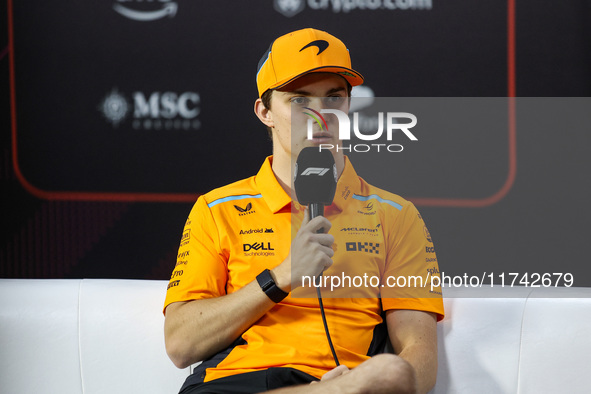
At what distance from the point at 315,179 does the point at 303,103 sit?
1.07 ft

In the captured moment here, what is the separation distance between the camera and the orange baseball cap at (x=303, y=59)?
5.57ft

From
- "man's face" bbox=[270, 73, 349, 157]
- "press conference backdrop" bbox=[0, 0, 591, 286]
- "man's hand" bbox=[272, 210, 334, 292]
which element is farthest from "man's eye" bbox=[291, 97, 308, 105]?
"press conference backdrop" bbox=[0, 0, 591, 286]

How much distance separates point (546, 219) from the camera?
7.23 feet

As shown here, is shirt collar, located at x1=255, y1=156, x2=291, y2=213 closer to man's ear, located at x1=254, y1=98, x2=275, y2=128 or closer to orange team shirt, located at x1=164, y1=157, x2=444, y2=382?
orange team shirt, located at x1=164, y1=157, x2=444, y2=382

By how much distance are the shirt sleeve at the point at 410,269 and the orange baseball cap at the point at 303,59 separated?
1.33 feet

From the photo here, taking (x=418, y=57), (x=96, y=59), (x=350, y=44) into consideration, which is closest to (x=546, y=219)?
(x=418, y=57)

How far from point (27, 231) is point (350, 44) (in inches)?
50.7

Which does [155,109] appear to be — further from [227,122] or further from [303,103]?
[303,103]

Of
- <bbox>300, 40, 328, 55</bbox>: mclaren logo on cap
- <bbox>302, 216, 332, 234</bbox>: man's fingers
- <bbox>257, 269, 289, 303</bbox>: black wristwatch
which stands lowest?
<bbox>257, 269, 289, 303</bbox>: black wristwatch

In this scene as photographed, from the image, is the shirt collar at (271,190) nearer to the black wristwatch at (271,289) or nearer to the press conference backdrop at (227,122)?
the black wristwatch at (271,289)

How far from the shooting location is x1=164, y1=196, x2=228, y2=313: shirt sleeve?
1624 millimetres

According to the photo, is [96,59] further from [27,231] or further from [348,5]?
[348,5]

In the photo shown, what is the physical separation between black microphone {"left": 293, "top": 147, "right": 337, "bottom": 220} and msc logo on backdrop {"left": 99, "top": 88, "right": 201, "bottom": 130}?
0.90 meters

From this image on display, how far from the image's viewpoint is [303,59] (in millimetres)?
1705
